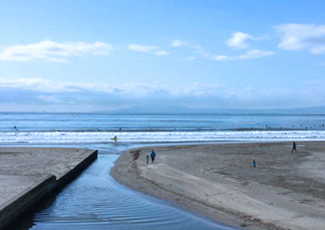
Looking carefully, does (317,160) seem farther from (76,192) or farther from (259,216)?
(76,192)

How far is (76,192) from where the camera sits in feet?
53.9

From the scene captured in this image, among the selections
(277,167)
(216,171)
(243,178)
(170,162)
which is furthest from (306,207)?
(170,162)

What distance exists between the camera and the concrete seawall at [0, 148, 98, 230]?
11.7 meters

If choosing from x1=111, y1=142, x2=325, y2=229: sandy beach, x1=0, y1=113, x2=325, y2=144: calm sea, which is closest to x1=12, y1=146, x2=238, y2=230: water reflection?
x1=111, y1=142, x2=325, y2=229: sandy beach

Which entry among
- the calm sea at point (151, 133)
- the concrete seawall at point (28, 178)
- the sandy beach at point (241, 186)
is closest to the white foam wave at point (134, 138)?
the calm sea at point (151, 133)

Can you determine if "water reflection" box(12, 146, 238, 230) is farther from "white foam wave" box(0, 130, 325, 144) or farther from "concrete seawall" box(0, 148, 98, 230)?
"white foam wave" box(0, 130, 325, 144)

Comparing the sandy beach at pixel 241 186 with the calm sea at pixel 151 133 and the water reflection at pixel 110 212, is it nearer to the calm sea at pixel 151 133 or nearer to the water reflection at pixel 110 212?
the water reflection at pixel 110 212

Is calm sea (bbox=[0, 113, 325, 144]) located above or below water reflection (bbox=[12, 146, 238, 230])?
above

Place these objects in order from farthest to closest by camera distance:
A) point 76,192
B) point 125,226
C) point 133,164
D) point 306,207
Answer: point 133,164 < point 76,192 < point 306,207 < point 125,226

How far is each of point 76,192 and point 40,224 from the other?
4766mm

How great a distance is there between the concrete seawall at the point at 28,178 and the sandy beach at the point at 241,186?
2956 millimetres

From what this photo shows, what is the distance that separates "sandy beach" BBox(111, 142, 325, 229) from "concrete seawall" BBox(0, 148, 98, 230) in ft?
9.70

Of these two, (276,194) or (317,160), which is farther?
(317,160)

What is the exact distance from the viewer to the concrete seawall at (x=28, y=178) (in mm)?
11652
